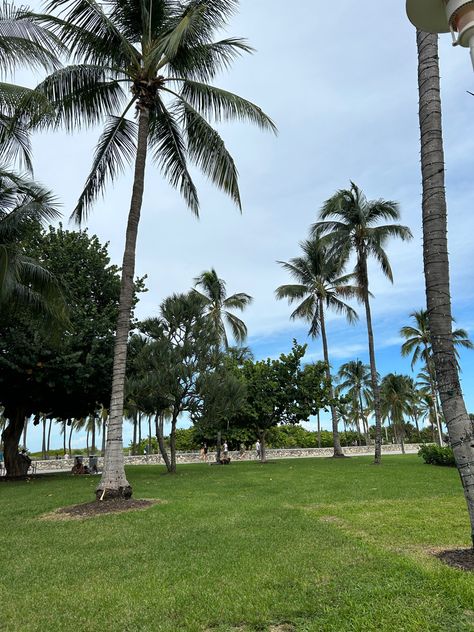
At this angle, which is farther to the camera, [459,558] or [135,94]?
[135,94]

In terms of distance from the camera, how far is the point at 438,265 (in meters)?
5.27

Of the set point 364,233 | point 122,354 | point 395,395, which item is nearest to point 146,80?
point 122,354

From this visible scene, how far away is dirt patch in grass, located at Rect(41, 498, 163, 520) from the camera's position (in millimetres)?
8805

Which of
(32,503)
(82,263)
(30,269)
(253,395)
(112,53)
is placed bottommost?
(32,503)

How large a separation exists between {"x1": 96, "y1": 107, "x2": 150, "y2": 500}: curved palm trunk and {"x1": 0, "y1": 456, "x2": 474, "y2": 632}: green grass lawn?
125 cm

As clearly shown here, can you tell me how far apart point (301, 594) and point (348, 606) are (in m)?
0.45

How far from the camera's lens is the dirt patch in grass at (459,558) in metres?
4.58

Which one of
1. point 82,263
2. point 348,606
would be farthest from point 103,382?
point 348,606

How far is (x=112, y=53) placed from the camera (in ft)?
37.8

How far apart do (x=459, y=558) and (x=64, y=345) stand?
15287 millimetres

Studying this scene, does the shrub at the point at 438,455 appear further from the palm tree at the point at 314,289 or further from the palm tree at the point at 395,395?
the palm tree at the point at 395,395

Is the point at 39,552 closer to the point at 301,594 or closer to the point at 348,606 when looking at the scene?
the point at 301,594

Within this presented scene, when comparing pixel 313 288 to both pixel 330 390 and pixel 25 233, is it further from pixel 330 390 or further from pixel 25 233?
pixel 25 233

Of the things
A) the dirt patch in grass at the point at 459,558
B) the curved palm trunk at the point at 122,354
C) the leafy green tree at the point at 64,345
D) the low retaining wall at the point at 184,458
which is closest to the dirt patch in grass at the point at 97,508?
the curved palm trunk at the point at 122,354
